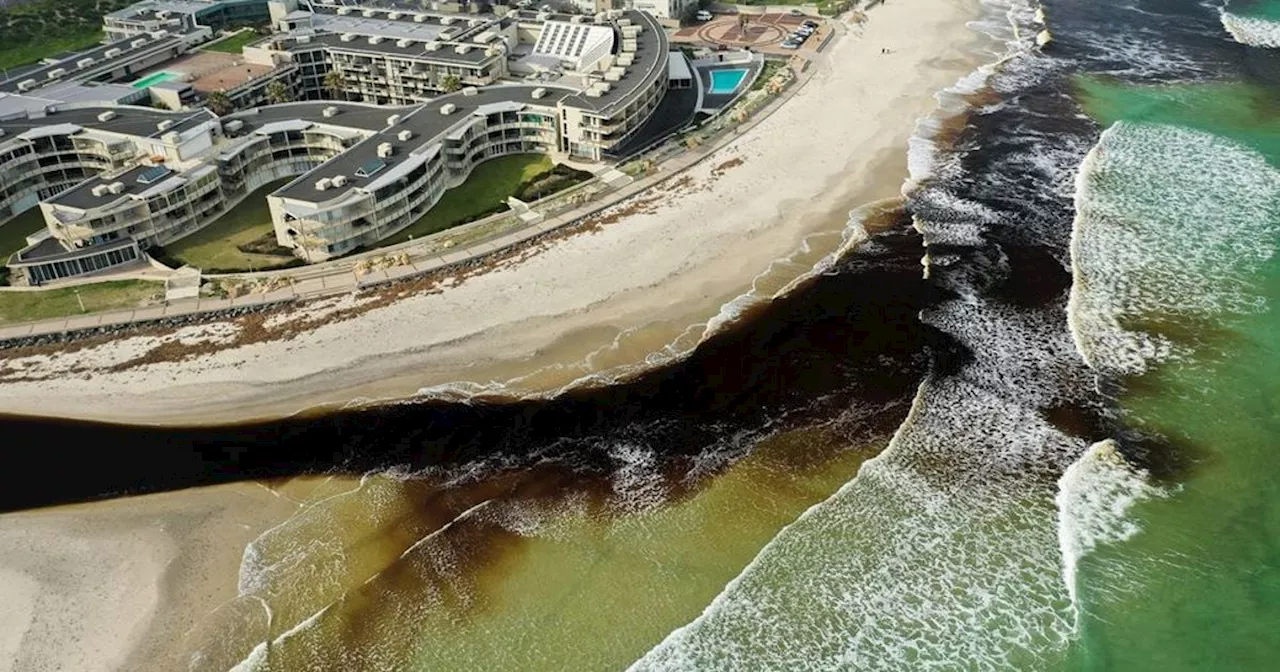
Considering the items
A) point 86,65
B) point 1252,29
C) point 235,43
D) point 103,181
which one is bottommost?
point 1252,29

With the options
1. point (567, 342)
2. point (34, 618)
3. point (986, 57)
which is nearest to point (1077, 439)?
point (567, 342)

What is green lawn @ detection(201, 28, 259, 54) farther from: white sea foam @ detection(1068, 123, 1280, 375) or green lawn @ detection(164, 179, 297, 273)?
white sea foam @ detection(1068, 123, 1280, 375)

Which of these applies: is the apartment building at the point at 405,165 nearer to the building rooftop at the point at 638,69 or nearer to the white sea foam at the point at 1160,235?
the building rooftop at the point at 638,69

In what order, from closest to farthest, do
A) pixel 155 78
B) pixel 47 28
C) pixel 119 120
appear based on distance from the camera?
pixel 119 120 < pixel 155 78 < pixel 47 28

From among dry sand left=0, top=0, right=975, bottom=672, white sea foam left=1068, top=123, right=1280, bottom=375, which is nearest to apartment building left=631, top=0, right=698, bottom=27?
dry sand left=0, top=0, right=975, bottom=672

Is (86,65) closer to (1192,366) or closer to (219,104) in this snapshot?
(219,104)

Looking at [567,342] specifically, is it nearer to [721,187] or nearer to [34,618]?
[721,187]

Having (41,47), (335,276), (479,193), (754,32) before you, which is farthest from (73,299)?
(754,32)
